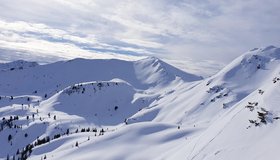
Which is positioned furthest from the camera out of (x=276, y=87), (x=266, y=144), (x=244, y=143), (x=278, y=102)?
(x=276, y=87)

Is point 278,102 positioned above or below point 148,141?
above

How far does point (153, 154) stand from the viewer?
9656 cm

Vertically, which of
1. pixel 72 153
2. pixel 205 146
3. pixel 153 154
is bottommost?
pixel 72 153

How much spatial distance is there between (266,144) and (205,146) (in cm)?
1080

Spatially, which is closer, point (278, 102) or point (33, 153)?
point (278, 102)

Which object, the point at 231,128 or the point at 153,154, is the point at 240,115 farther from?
the point at 153,154

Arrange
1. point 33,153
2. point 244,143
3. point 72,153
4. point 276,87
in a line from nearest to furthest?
point 244,143
point 276,87
point 72,153
point 33,153

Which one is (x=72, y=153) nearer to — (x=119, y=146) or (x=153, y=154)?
(x=119, y=146)

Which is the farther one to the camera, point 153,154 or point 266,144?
point 153,154

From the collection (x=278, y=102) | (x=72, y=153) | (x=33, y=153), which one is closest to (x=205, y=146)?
(x=278, y=102)

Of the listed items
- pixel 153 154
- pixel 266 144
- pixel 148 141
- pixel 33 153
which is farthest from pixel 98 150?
pixel 266 144

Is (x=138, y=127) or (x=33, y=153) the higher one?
(x=138, y=127)

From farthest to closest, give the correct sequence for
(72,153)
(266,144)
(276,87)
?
(72,153) → (276,87) → (266,144)

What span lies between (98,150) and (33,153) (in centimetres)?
6939
